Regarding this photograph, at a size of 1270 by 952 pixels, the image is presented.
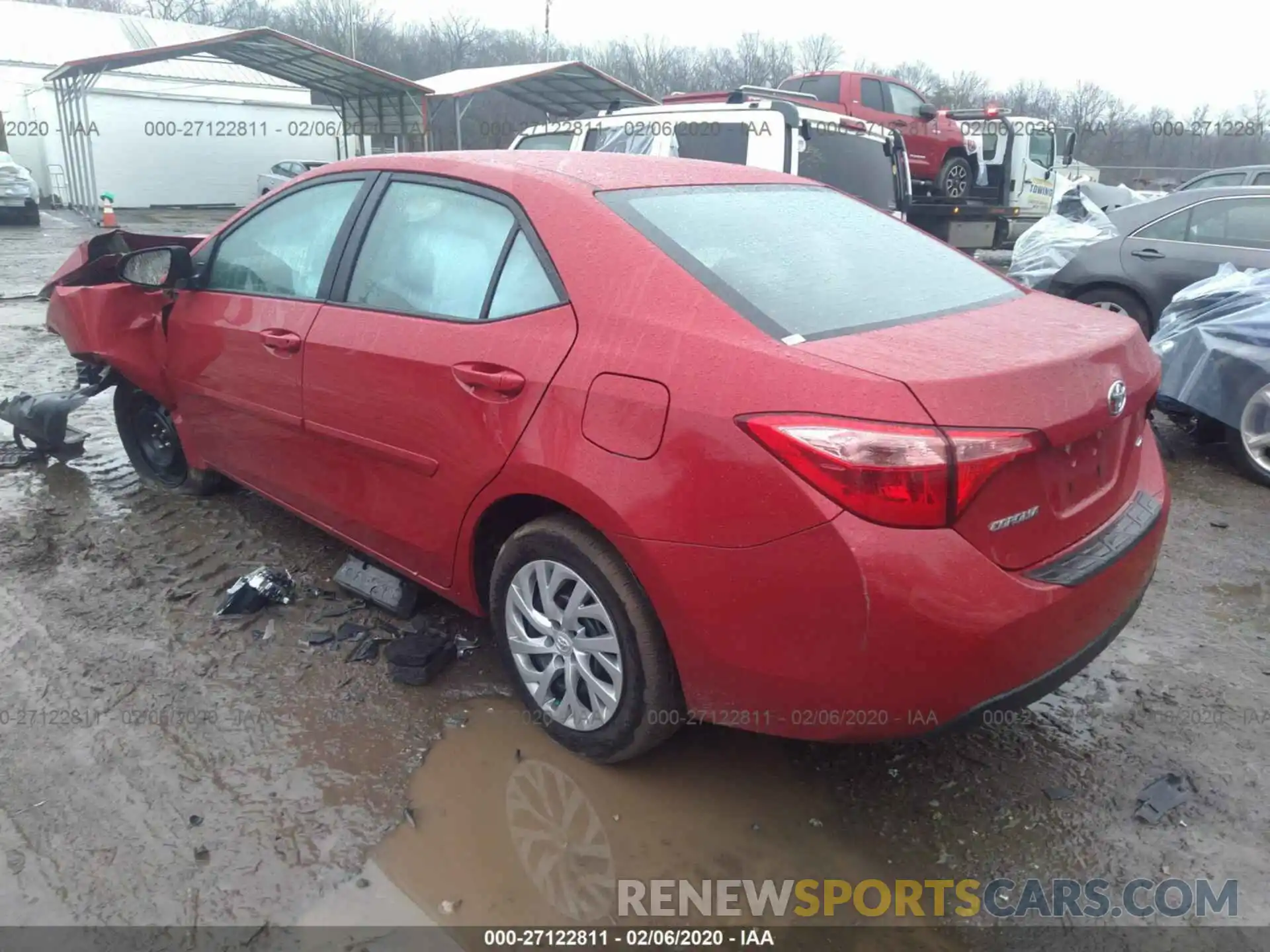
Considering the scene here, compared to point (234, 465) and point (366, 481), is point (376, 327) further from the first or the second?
point (234, 465)

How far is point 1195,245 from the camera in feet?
22.5

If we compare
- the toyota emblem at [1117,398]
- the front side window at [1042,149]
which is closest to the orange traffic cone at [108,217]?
the front side window at [1042,149]

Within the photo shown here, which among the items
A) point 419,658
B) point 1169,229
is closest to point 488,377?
point 419,658

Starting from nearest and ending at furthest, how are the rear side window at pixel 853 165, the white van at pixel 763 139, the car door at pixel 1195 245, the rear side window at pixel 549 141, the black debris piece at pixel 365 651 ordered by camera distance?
the black debris piece at pixel 365 651, the car door at pixel 1195 245, the white van at pixel 763 139, the rear side window at pixel 853 165, the rear side window at pixel 549 141

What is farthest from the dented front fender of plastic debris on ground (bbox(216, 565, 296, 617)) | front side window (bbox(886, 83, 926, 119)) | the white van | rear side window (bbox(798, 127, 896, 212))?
front side window (bbox(886, 83, 926, 119))

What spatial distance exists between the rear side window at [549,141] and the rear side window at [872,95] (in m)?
7.15

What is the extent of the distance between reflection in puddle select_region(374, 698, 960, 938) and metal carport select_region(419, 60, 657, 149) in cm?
1560

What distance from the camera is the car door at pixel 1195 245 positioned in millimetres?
6574

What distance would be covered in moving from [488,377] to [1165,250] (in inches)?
252

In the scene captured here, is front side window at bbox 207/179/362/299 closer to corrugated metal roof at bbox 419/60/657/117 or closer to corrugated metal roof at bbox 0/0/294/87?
corrugated metal roof at bbox 419/60/657/117

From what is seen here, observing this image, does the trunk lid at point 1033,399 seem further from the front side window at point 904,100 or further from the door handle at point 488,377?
the front side window at point 904,100

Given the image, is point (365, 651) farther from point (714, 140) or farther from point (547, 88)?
point (547, 88)

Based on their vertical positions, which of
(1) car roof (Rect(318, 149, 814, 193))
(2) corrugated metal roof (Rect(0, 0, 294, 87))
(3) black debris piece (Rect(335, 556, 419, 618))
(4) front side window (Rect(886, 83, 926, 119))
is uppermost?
(2) corrugated metal roof (Rect(0, 0, 294, 87))

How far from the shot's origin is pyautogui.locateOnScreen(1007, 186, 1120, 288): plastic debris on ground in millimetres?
8234
